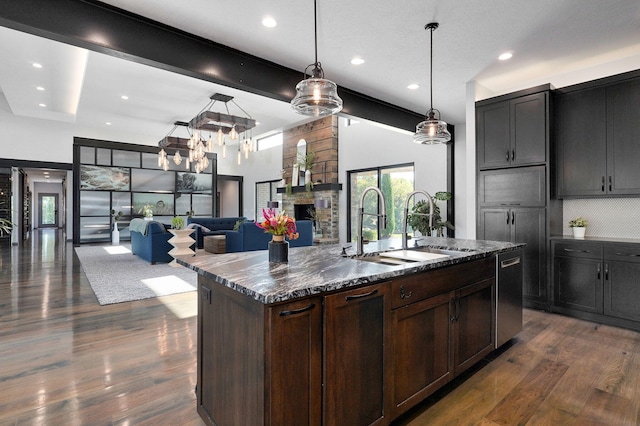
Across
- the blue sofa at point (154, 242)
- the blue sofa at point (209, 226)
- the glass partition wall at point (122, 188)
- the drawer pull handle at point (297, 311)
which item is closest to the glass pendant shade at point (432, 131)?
the drawer pull handle at point (297, 311)

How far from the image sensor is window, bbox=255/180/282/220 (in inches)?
462

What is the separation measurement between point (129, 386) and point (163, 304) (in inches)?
76.1

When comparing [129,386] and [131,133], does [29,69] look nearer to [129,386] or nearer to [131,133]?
[131,133]

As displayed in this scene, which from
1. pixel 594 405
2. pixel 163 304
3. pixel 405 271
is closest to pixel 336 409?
pixel 405 271

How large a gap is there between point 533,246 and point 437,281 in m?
2.64

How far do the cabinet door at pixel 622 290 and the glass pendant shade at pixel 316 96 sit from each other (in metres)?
3.28

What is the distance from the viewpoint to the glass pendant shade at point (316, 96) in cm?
239

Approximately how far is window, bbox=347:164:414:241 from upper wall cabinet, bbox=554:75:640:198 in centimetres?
351

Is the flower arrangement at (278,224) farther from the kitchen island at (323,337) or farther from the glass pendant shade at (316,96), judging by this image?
the glass pendant shade at (316,96)

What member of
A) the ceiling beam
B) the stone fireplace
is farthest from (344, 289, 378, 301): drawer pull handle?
the stone fireplace

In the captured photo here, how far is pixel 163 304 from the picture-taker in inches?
161

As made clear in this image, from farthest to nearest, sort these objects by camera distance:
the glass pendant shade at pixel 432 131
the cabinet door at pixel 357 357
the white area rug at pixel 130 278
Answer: the white area rug at pixel 130 278, the glass pendant shade at pixel 432 131, the cabinet door at pixel 357 357

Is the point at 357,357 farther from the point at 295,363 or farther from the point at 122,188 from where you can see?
the point at 122,188

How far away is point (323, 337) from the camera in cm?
148
